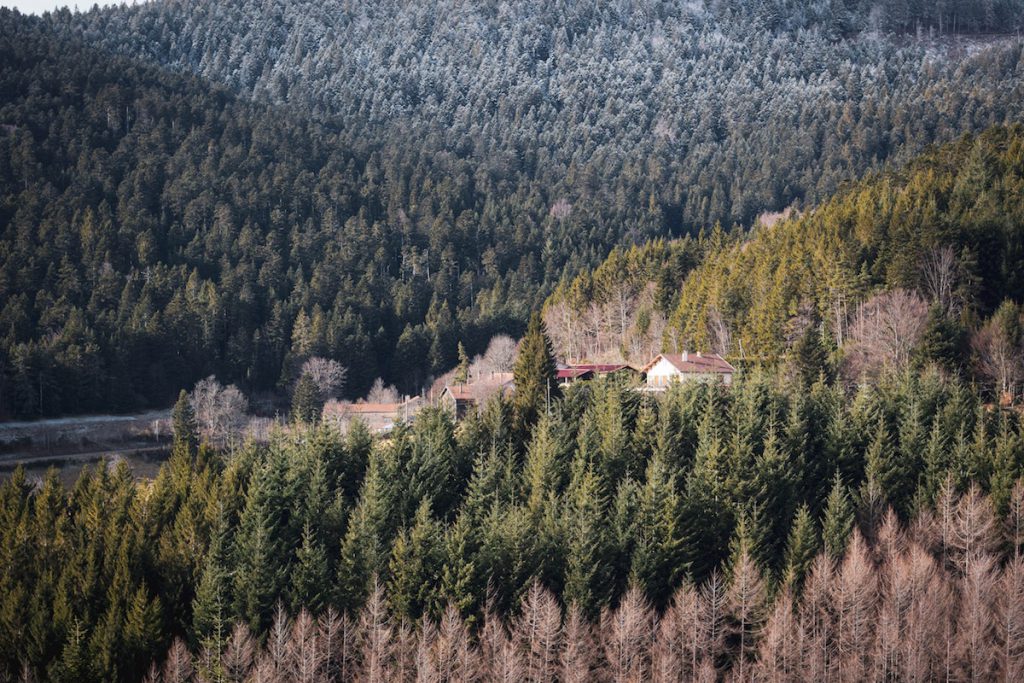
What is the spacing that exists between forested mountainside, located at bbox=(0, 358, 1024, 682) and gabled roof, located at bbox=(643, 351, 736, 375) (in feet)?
29.5

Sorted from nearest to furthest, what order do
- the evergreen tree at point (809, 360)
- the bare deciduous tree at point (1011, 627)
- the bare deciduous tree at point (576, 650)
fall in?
the bare deciduous tree at point (576, 650)
the bare deciduous tree at point (1011, 627)
the evergreen tree at point (809, 360)

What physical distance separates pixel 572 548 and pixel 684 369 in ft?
88.3

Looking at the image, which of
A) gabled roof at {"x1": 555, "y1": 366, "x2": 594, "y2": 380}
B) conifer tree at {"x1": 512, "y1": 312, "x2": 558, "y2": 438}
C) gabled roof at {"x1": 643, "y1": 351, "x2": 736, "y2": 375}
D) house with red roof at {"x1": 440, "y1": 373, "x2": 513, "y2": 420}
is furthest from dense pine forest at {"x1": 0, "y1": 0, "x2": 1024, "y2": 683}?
gabled roof at {"x1": 555, "y1": 366, "x2": 594, "y2": 380}

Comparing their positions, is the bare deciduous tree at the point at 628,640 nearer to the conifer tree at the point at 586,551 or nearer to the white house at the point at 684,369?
the conifer tree at the point at 586,551

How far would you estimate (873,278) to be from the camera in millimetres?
73688

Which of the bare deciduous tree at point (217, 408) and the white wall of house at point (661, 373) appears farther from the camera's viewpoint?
the bare deciduous tree at point (217, 408)

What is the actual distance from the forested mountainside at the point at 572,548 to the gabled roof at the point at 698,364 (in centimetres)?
898

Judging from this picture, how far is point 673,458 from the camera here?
5406 cm

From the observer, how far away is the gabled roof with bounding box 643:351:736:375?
70.3 m

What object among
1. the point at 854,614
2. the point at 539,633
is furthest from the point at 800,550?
the point at 539,633

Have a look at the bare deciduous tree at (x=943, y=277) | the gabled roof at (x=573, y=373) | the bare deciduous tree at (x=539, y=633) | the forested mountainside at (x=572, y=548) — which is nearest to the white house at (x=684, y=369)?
the gabled roof at (x=573, y=373)

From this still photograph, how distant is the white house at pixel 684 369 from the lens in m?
69.9

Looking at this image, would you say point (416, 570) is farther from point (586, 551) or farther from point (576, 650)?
point (576, 650)

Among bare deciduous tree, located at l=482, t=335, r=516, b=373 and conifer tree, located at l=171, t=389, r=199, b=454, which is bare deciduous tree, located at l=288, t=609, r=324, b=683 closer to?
conifer tree, located at l=171, t=389, r=199, b=454
